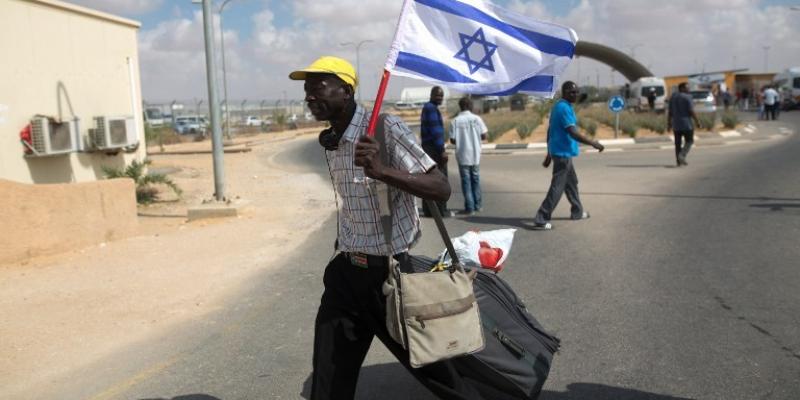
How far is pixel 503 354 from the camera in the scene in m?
2.88

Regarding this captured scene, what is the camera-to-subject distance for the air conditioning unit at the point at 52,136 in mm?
9578

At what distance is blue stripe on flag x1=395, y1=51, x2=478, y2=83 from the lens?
2.97 m

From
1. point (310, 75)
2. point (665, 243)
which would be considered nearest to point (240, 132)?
point (665, 243)

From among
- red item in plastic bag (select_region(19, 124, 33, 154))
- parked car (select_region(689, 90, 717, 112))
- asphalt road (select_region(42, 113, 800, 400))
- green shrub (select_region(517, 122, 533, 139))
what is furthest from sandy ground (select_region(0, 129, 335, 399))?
parked car (select_region(689, 90, 717, 112))

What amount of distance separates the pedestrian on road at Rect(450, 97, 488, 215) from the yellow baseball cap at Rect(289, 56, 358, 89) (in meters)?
6.61

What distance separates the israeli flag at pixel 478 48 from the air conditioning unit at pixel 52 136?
8.26m

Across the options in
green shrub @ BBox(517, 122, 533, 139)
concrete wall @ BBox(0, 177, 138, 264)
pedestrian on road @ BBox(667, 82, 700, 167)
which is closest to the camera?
concrete wall @ BBox(0, 177, 138, 264)

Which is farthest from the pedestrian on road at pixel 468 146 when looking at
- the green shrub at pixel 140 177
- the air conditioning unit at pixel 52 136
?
the air conditioning unit at pixel 52 136

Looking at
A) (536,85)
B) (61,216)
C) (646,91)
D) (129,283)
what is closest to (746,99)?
(646,91)

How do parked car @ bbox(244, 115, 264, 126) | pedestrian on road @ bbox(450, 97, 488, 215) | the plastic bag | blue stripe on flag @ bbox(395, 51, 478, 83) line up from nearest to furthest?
blue stripe on flag @ bbox(395, 51, 478, 83), the plastic bag, pedestrian on road @ bbox(450, 97, 488, 215), parked car @ bbox(244, 115, 264, 126)

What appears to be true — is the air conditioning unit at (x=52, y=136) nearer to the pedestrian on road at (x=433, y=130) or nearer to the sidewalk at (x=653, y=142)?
the pedestrian on road at (x=433, y=130)

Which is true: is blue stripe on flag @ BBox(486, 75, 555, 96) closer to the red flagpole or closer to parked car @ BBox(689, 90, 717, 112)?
the red flagpole

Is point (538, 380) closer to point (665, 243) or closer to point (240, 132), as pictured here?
point (665, 243)

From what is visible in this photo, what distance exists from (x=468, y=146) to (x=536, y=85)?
6.21 meters
